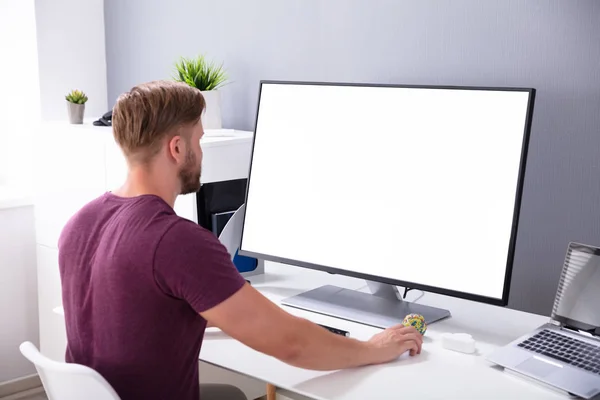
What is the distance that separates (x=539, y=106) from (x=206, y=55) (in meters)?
1.29

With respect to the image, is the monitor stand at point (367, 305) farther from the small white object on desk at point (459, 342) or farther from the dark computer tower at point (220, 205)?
the dark computer tower at point (220, 205)

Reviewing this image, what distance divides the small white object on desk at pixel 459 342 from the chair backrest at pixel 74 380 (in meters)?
0.73

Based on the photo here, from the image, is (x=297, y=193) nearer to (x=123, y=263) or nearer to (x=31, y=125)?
(x=123, y=263)

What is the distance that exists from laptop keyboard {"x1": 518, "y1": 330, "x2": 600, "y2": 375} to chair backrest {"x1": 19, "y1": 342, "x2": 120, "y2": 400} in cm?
85

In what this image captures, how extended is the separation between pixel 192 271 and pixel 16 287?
1.85 m

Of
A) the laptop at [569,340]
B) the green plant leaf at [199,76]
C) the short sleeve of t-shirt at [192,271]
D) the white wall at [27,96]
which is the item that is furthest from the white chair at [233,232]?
the white wall at [27,96]

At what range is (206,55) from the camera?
9.30 ft

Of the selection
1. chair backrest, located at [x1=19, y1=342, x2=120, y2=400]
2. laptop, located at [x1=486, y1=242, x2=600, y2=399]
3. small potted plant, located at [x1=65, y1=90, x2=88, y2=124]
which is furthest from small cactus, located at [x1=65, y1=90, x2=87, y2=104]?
laptop, located at [x1=486, y1=242, x2=600, y2=399]

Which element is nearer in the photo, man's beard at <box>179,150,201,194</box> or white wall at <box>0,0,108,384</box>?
man's beard at <box>179,150,201,194</box>

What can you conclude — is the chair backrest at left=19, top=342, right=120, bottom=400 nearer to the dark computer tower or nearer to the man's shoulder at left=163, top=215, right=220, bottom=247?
the man's shoulder at left=163, top=215, right=220, bottom=247

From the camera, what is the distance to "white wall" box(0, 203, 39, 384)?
2.98 metres

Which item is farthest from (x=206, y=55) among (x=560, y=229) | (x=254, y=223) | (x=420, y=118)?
(x=560, y=229)

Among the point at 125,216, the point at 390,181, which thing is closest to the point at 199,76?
the point at 390,181

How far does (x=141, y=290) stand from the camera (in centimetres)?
145
